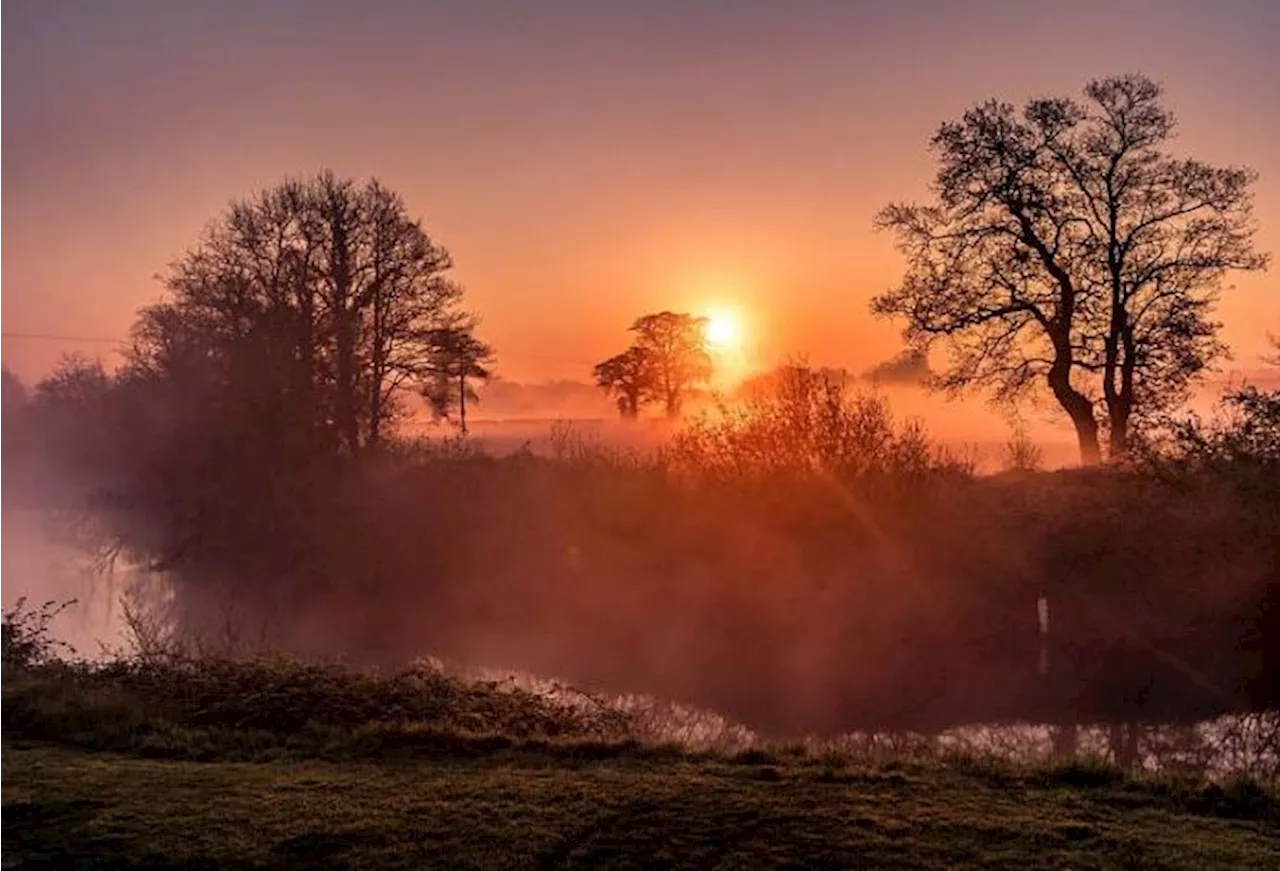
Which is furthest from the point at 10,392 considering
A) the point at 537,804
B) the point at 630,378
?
the point at 537,804

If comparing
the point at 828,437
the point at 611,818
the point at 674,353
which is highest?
the point at 674,353

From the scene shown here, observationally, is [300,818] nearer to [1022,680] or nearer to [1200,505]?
[1022,680]

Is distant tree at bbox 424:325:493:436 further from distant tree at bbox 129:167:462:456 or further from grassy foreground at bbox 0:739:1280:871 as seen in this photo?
grassy foreground at bbox 0:739:1280:871

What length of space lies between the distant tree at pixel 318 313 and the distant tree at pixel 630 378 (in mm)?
17093

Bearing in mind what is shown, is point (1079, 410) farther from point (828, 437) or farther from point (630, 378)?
point (630, 378)

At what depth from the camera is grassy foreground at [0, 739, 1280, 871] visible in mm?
6574

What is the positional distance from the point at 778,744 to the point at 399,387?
26.3 meters

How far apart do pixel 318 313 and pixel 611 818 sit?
28.0 metres

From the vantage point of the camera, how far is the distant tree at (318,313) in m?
31.0

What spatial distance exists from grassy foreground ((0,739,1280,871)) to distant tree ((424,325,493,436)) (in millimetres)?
25508

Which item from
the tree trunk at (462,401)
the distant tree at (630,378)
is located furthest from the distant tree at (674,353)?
the tree trunk at (462,401)

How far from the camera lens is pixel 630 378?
50312 millimetres

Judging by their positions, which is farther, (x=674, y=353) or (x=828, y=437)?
(x=674, y=353)

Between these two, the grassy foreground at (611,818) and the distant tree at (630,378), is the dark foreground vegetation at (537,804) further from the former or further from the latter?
the distant tree at (630,378)
